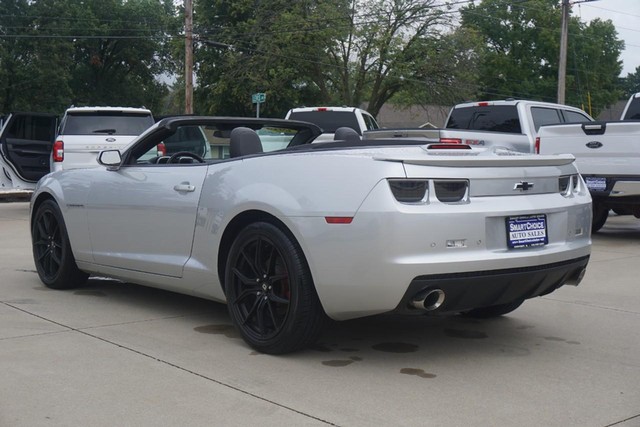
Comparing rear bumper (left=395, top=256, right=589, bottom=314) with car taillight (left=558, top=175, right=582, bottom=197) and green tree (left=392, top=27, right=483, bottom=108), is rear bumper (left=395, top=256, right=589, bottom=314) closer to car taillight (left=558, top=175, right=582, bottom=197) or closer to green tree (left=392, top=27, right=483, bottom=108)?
car taillight (left=558, top=175, right=582, bottom=197)

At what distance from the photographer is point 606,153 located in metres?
11.4

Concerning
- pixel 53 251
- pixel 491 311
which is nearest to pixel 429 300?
pixel 491 311

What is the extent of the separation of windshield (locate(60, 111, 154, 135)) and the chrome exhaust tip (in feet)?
36.1

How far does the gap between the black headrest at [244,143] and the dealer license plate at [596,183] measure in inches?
279

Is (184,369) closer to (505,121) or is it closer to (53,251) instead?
(53,251)

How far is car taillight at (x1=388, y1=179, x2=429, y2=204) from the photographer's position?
14.6 ft

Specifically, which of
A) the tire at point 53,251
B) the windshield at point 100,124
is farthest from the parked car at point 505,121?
the tire at point 53,251

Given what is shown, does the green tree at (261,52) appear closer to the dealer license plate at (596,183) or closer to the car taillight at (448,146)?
the dealer license plate at (596,183)

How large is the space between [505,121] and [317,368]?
10238 mm

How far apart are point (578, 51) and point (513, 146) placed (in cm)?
6117

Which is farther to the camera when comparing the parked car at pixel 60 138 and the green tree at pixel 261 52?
the green tree at pixel 261 52

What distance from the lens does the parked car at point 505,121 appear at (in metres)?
13.5

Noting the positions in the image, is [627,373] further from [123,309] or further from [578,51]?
[578,51]

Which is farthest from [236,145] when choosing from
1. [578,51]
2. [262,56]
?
[578,51]
